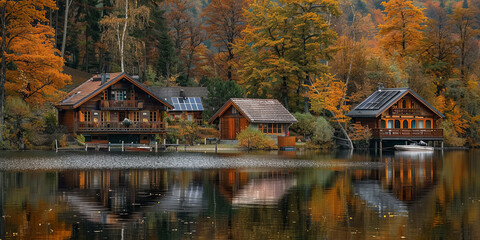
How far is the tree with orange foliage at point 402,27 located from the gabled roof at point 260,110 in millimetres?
22448

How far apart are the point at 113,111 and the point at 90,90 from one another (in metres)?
3.57

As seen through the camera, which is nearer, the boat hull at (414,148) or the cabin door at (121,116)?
the cabin door at (121,116)

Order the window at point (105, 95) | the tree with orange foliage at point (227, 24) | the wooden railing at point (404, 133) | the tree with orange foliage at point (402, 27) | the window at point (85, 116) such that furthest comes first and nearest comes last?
the tree with orange foliage at point (227, 24) < the tree with orange foliage at point (402, 27) < the wooden railing at point (404, 133) < the window at point (105, 95) < the window at point (85, 116)

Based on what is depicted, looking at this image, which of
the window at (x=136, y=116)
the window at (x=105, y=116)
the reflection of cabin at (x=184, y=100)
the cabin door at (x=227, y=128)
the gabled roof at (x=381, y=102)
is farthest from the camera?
the reflection of cabin at (x=184, y=100)

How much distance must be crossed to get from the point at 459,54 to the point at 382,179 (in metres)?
60.5

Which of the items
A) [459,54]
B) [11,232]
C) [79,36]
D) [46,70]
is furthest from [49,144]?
[459,54]

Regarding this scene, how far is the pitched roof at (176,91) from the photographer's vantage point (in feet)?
297

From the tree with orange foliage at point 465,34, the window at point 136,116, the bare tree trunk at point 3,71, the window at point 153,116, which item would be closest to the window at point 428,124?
the tree with orange foliage at point 465,34

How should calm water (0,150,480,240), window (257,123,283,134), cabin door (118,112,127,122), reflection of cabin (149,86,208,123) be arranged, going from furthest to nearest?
1. reflection of cabin (149,86,208,123)
2. window (257,123,283,134)
3. cabin door (118,112,127,122)
4. calm water (0,150,480,240)

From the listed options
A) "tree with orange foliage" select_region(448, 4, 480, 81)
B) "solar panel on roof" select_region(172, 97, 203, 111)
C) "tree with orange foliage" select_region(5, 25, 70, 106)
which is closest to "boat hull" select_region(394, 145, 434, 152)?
"tree with orange foliage" select_region(448, 4, 480, 81)

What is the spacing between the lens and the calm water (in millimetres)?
20797

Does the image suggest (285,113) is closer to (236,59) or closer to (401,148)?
(401,148)

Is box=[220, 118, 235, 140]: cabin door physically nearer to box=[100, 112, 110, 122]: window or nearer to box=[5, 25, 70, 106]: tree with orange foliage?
box=[100, 112, 110, 122]: window

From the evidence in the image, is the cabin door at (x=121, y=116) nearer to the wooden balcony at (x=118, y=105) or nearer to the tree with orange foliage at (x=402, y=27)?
the wooden balcony at (x=118, y=105)
